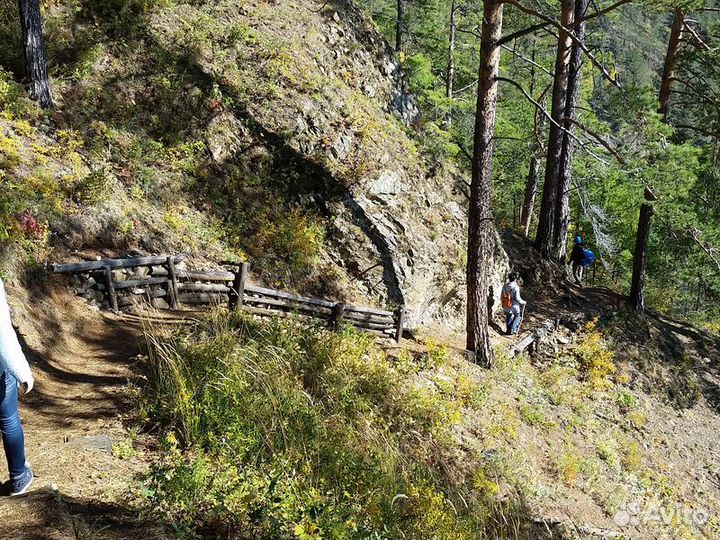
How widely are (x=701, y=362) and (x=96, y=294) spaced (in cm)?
1654

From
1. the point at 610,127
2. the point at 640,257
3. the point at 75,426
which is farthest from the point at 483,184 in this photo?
the point at 610,127

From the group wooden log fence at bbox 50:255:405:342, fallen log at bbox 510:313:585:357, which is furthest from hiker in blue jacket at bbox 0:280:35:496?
fallen log at bbox 510:313:585:357

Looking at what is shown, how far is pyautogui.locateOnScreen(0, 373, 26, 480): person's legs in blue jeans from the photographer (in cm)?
406

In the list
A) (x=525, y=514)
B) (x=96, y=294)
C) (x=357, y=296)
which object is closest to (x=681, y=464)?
(x=525, y=514)

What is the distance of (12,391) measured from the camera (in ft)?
13.5

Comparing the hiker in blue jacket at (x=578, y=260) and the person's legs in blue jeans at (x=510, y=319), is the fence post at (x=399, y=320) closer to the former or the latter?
the person's legs in blue jeans at (x=510, y=319)

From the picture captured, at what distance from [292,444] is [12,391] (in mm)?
2543

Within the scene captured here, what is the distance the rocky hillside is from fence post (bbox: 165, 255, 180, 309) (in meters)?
1.30

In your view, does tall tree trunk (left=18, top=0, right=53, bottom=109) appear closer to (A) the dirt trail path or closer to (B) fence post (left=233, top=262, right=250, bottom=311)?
(A) the dirt trail path

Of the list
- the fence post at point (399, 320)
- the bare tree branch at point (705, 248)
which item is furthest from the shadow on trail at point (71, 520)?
the bare tree branch at point (705, 248)

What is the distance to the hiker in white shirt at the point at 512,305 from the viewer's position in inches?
553

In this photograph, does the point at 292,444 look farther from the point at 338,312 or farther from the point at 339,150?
the point at 339,150

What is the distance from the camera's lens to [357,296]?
42.5 ft

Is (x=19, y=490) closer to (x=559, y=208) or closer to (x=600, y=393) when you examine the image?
(x=600, y=393)
